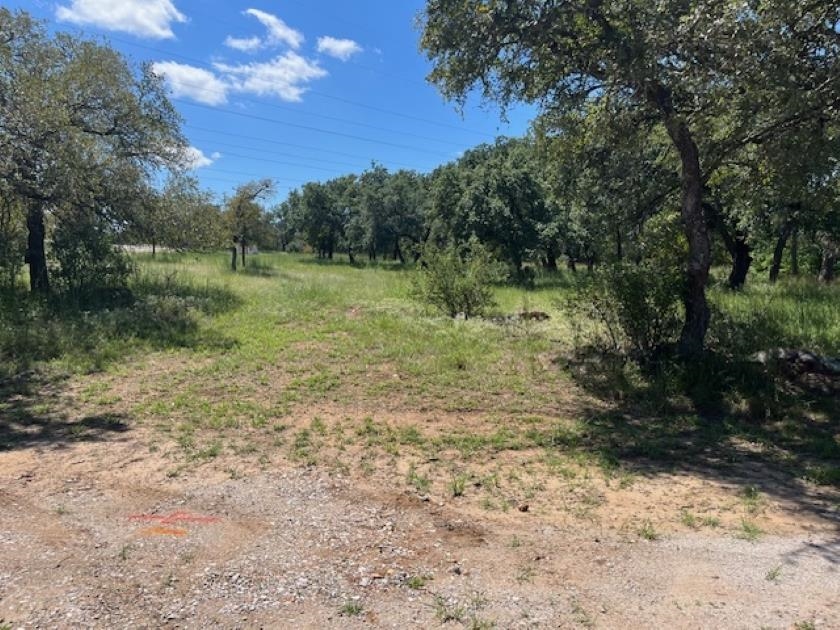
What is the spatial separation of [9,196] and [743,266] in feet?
66.2

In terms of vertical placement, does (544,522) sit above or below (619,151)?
below

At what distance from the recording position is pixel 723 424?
665 cm

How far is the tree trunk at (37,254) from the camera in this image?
13.6m

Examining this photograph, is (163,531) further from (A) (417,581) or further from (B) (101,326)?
(B) (101,326)

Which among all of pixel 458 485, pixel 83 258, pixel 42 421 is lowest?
pixel 42 421

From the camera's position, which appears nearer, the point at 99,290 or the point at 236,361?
the point at 236,361

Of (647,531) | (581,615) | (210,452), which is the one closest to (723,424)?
(647,531)

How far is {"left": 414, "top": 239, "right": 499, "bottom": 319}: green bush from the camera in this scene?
12797mm

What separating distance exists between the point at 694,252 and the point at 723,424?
113 inches

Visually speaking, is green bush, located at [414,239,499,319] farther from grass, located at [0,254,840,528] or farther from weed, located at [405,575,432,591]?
weed, located at [405,575,432,591]

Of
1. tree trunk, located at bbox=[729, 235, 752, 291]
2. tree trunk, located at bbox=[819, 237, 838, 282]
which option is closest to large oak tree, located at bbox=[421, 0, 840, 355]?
tree trunk, located at bbox=[729, 235, 752, 291]

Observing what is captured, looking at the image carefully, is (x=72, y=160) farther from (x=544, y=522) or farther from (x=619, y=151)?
(x=544, y=522)

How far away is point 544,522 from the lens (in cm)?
407

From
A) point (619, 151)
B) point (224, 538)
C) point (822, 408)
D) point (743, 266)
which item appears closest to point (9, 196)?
point (224, 538)
